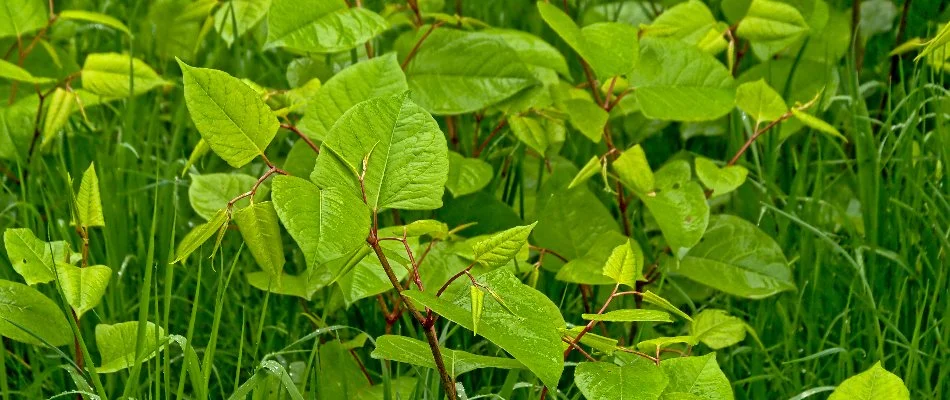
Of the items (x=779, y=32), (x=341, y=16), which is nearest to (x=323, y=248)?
(x=341, y=16)

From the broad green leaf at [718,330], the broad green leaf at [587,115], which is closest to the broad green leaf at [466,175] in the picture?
the broad green leaf at [587,115]

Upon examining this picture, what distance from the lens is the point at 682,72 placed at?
170 centimetres

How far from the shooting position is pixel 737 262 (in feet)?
5.48

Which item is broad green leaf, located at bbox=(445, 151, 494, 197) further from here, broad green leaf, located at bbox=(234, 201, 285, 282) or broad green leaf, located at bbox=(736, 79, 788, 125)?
broad green leaf, located at bbox=(234, 201, 285, 282)

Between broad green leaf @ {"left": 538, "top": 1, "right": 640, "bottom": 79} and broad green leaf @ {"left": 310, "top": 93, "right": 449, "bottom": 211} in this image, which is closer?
broad green leaf @ {"left": 310, "top": 93, "right": 449, "bottom": 211}

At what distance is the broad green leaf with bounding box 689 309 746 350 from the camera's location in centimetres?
151

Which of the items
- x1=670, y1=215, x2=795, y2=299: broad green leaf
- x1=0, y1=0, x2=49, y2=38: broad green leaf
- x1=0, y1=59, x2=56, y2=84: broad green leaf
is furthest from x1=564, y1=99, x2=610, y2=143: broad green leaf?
x1=0, y1=0, x2=49, y2=38: broad green leaf

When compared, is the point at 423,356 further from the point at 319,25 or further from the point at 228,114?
the point at 319,25

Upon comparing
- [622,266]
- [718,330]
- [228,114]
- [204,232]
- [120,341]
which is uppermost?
[228,114]

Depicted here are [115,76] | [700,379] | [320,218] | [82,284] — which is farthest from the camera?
[115,76]

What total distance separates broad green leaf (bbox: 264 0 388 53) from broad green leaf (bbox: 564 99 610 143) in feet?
0.95

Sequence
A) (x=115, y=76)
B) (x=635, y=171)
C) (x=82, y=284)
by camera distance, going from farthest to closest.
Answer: (x=115, y=76) → (x=635, y=171) → (x=82, y=284)

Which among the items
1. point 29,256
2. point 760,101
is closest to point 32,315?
point 29,256

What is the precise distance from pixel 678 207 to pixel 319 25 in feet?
1.76
